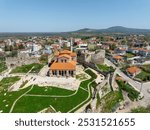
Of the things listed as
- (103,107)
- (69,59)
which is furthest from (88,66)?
(103,107)

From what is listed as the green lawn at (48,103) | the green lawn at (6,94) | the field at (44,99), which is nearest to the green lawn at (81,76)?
the field at (44,99)

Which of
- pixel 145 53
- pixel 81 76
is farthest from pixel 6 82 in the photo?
pixel 145 53

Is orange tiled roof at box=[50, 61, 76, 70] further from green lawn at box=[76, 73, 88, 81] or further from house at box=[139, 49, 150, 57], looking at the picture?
house at box=[139, 49, 150, 57]

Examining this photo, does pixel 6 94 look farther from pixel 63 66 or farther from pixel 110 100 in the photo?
pixel 110 100

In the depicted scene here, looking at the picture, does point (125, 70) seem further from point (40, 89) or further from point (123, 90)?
point (40, 89)

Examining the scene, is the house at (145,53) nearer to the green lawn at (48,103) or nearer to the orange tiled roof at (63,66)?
the orange tiled roof at (63,66)
